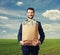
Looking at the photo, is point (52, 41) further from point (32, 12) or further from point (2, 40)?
point (32, 12)

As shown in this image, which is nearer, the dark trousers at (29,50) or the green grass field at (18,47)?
the dark trousers at (29,50)

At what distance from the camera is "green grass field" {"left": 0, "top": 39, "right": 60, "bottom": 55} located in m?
6.33

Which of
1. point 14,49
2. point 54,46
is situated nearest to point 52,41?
point 54,46

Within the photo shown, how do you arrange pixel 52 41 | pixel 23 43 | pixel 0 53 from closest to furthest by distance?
pixel 23 43
pixel 0 53
pixel 52 41

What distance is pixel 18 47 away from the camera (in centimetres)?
642

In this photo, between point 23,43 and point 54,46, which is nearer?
point 23,43

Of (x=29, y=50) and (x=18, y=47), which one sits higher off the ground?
(x=29, y=50)

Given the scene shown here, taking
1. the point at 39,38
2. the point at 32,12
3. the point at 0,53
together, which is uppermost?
the point at 32,12

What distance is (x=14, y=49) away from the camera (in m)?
6.44

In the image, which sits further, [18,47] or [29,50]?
[18,47]

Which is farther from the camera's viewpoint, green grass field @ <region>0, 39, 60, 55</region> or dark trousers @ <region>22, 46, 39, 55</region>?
green grass field @ <region>0, 39, 60, 55</region>

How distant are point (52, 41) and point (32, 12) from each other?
296 centimetres

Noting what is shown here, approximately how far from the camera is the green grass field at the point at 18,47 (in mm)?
6327

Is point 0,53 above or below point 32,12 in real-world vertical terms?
below
